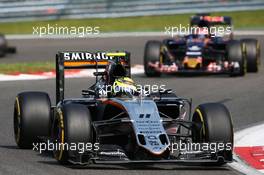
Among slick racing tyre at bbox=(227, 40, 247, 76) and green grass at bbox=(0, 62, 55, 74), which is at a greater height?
slick racing tyre at bbox=(227, 40, 247, 76)

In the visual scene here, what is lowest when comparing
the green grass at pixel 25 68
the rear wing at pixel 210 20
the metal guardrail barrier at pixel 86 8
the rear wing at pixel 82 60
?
the green grass at pixel 25 68

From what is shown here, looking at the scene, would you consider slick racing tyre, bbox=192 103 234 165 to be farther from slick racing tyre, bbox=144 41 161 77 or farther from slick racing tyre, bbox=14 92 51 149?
slick racing tyre, bbox=144 41 161 77

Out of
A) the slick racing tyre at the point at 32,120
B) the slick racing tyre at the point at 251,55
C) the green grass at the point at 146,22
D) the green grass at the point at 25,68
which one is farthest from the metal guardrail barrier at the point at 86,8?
the slick racing tyre at the point at 32,120

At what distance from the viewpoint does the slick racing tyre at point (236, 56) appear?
21219 millimetres

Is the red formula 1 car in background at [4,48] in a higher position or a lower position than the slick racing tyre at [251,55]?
lower

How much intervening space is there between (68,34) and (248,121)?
22851 mm

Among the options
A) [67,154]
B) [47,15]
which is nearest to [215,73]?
[67,154]

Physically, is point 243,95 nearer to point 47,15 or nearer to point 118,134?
point 118,134

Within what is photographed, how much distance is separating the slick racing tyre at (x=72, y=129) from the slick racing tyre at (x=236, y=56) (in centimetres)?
1150

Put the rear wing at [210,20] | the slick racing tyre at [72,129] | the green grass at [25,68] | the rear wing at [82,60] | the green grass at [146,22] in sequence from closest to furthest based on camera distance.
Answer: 1. the slick racing tyre at [72,129]
2. the rear wing at [82,60]
3. the green grass at [25,68]
4. the rear wing at [210,20]
5. the green grass at [146,22]

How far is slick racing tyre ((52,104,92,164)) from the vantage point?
980 cm

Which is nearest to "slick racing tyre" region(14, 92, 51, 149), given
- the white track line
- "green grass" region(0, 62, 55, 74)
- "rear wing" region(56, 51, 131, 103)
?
"rear wing" region(56, 51, 131, 103)

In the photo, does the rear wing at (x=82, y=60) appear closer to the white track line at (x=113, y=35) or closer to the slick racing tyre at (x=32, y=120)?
the slick racing tyre at (x=32, y=120)

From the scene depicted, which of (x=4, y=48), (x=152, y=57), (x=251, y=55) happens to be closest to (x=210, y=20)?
(x=251, y=55)
